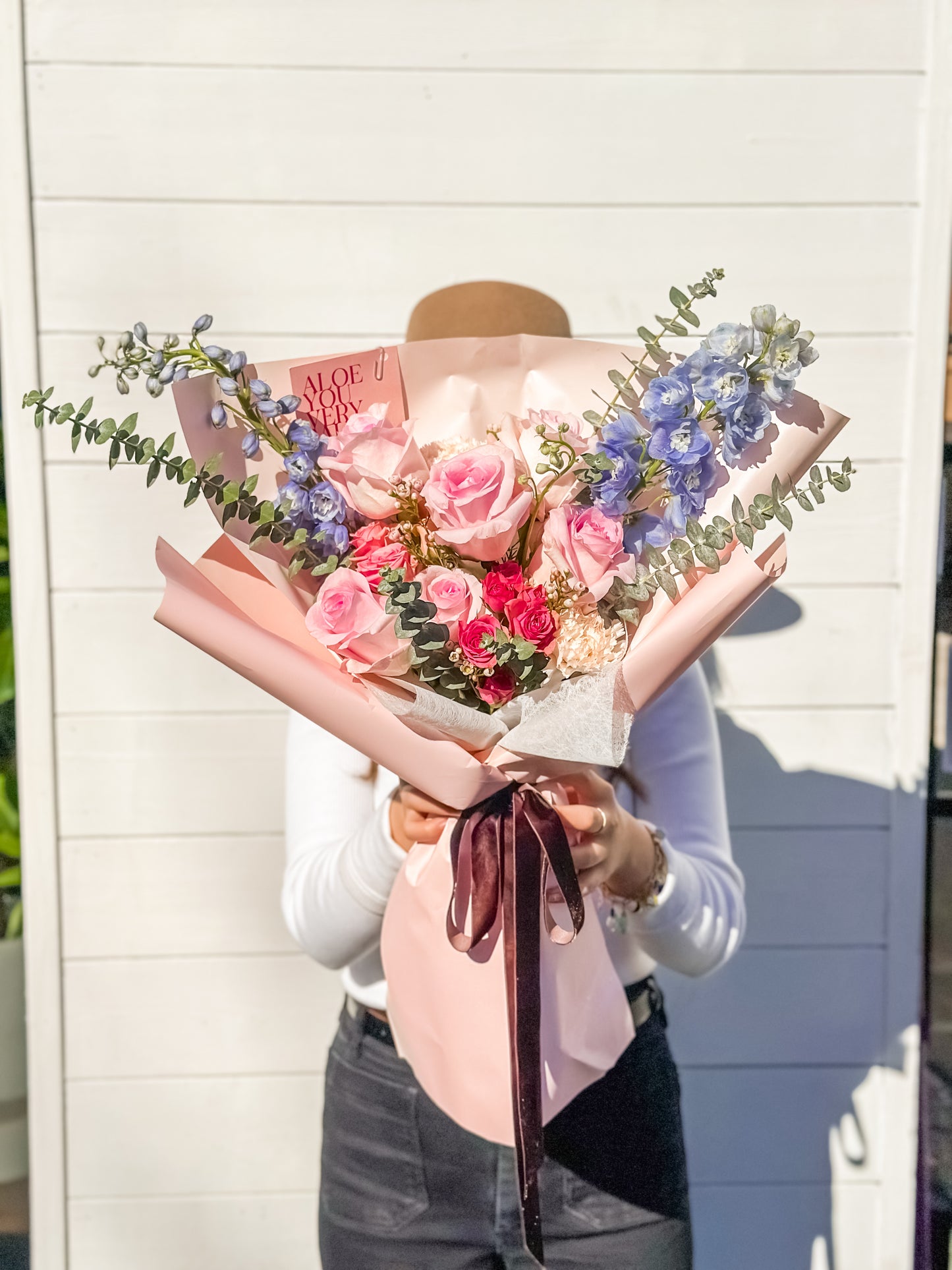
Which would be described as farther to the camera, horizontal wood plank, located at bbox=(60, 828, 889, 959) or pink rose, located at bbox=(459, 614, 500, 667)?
horizontal wood plank, located at bbox=(60, 828, 889, 959)

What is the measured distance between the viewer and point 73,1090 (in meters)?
1.40

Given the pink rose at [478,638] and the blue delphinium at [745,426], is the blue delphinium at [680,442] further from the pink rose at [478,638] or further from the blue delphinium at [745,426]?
the pink rose at [478,638]

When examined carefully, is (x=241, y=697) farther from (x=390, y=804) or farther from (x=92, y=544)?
(x=390, y=804)

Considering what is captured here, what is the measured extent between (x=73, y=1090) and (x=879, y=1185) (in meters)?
1.24

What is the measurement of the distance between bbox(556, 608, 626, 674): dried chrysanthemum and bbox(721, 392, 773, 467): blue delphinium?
152mm

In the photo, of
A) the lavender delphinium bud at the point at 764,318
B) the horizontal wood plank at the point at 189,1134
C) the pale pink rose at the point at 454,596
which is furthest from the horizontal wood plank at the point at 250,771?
the lavender delphinium bud at the point at 764,318

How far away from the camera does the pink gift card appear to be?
29.4 inches

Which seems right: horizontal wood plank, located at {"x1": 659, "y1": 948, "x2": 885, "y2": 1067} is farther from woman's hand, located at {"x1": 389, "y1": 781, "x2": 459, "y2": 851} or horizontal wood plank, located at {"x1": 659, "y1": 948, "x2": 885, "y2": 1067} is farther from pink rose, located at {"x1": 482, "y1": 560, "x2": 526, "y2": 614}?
pink rose, located at {"x1": 482, "y1": 560, "x2": 526, "y2": 614}

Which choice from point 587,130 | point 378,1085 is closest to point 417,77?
point 587,130

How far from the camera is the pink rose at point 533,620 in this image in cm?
67

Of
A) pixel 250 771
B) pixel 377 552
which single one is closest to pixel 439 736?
pixel 377 552

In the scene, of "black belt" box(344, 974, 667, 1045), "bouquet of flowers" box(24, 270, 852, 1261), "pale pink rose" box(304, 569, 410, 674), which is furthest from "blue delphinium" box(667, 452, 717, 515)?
"black belt" box(344, 974, 667, 1045)

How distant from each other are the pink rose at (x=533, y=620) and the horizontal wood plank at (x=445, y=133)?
0.84m

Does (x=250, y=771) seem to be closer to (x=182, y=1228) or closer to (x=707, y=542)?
(x=182, y=1228)
